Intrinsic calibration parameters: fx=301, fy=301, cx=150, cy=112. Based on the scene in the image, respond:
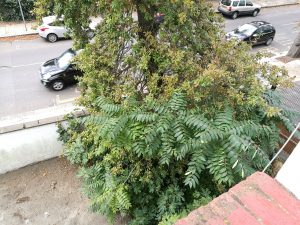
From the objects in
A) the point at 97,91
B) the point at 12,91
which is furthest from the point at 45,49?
the point at 97,91

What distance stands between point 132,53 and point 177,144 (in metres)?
2.41

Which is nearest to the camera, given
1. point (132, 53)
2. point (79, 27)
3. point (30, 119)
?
point (132, 53)

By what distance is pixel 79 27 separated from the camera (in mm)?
6980

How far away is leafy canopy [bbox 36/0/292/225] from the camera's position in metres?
4.86

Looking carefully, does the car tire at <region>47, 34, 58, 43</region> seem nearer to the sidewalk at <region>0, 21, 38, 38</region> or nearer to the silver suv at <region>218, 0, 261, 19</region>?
the sidewalk at <region>0, 21, 38, 38</region>

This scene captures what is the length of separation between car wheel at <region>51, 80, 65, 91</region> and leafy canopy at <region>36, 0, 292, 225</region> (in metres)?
7.12

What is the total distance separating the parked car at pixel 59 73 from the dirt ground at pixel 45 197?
6.15m

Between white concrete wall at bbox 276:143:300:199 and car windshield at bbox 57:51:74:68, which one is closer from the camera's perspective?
white concrete wall at bbox 276:143:300:199

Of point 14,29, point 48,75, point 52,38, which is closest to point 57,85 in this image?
point 48,75

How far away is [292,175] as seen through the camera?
2.75 m

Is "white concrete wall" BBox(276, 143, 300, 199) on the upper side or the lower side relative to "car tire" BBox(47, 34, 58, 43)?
upper

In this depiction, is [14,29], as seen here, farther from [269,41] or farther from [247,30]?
[269,41]

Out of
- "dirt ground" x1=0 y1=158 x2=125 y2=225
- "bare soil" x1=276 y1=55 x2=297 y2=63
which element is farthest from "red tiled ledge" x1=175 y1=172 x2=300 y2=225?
"bare soil" x1=276 y1=55 x2=297 y2=63

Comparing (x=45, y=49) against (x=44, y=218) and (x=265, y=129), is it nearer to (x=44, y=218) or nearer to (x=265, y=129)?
(x=44, y=218)
